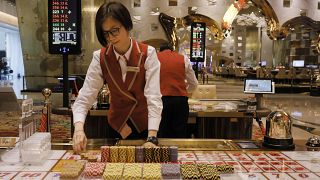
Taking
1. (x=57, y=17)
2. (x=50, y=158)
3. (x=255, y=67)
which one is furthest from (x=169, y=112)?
(x=255, y=67)

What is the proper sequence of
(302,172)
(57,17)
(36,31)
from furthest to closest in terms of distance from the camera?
(36,31) < (57,17) < (302,172)

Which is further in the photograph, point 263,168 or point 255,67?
point 255,67

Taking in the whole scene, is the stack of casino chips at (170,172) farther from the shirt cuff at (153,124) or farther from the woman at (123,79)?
the shirt cuff at (153,124)

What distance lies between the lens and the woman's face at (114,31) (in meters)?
1.74

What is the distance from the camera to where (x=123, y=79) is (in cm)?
206

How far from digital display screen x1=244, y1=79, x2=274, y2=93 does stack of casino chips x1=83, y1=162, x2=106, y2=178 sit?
9.26ft

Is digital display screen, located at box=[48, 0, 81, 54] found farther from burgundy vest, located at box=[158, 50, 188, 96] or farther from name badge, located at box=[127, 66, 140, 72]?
name badge, located at box=[127, 66, 140, 72]

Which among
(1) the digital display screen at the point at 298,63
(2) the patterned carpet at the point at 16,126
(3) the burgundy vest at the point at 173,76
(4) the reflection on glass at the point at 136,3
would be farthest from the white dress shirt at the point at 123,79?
(1) the digital display screen at the point at 298,63

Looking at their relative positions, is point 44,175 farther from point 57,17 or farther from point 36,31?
point 36,31

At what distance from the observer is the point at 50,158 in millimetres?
1605

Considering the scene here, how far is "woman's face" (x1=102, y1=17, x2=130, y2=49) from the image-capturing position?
1.74 metres

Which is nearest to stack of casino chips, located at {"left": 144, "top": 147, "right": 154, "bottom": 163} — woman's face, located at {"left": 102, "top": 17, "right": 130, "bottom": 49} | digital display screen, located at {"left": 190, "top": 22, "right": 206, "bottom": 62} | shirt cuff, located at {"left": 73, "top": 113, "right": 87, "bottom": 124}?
shirt cuff, located at {"left": 73, "top": 113, "right": 87, "bottom": 124}

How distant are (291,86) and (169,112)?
1351cm

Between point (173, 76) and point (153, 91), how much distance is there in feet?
6.04
